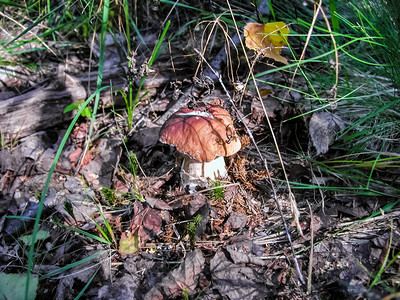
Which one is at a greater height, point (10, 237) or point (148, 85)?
point (148, 85)

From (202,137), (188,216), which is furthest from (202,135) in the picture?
(188,216)

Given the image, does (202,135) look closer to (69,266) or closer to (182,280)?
(182,280)

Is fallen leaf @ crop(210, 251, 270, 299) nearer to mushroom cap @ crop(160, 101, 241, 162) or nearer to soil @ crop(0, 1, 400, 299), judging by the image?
soil @ crop(0, 1, 400, 299)

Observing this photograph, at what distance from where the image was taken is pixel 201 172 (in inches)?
92.4

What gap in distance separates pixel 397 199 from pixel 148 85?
2.48 metres

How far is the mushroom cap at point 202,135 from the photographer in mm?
2059

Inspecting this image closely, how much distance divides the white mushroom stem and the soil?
0.08m

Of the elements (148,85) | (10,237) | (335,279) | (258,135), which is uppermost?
(148,85)

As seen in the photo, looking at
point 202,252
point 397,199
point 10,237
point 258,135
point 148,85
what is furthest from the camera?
point 148,85

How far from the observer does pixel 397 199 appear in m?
2.13

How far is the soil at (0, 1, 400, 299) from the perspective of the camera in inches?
70.5

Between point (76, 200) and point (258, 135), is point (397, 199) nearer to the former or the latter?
point (258, 135)

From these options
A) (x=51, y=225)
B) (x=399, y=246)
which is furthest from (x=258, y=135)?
(x=51, y=225)

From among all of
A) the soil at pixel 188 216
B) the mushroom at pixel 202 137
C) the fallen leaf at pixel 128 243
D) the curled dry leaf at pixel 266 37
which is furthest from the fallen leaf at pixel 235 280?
the curled dry leaf at pixel 266 37
